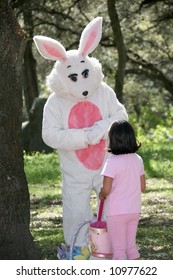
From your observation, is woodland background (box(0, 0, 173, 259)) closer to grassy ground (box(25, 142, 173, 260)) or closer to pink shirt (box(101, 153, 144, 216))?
grassy ground (box(25, 142, 173, 260))

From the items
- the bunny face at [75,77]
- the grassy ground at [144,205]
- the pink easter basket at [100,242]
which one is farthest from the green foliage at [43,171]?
the pink easter basket at [100,242]

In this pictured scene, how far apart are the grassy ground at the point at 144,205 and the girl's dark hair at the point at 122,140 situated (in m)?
1.28

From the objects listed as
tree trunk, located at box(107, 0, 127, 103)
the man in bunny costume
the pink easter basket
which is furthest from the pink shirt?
tree trunk, located at box(107, 0, 127, 103)

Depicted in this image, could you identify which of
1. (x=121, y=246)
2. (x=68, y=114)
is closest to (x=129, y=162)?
(x=121, y=246)

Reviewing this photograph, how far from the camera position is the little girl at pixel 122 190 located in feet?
17.1

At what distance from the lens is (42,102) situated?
58.4 ft

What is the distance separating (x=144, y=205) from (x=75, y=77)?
3.27 metres

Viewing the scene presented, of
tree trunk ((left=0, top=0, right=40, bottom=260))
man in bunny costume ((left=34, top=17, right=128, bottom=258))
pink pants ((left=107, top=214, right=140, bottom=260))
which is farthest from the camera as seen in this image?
man in bunny costume ((left=34, top=17, right=128, bottom=258))

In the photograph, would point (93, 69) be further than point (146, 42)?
No

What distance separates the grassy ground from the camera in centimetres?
669

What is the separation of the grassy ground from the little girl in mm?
954

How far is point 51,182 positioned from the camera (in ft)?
37.4
